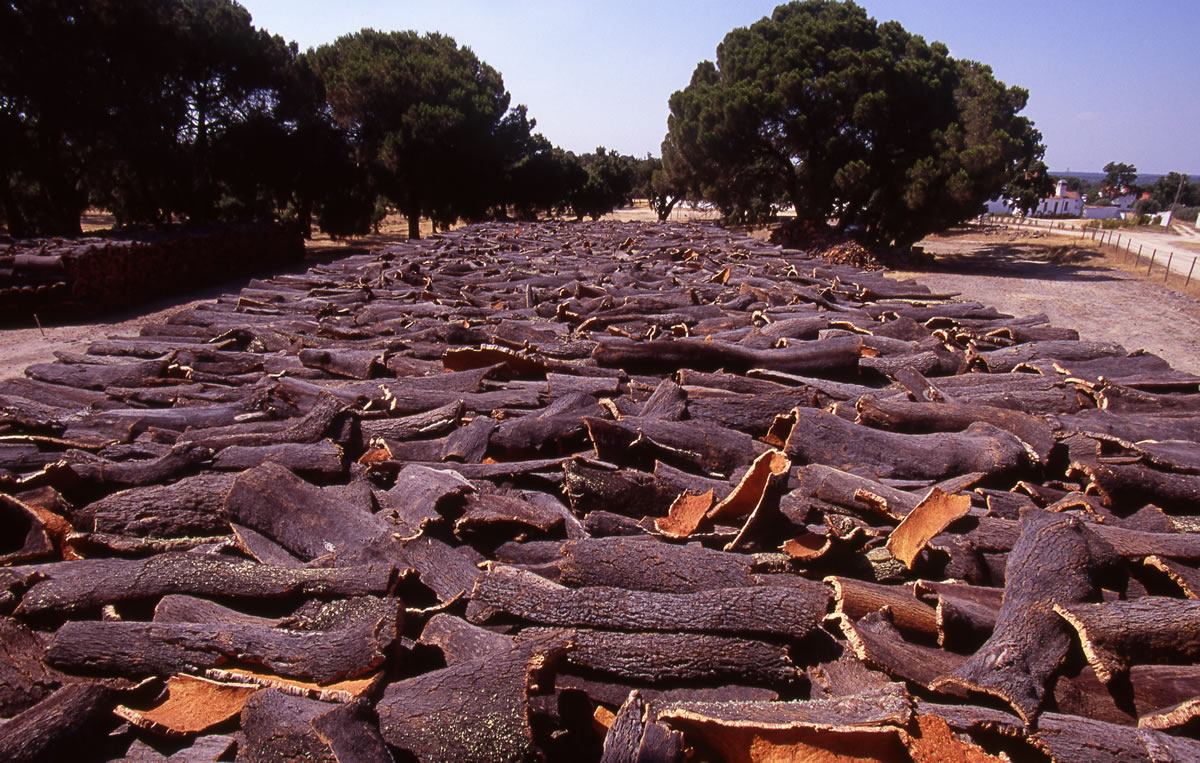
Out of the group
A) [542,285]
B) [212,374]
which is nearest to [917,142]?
[542,285]

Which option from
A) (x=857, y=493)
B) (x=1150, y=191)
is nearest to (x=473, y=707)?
(x=857, y=493)

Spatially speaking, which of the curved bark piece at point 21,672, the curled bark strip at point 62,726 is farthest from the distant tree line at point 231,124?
the curled bark strip at point 62,726

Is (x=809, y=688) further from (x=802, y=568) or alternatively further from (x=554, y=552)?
(x=554, y=552)

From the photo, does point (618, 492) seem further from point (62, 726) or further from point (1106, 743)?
point (62, 726)

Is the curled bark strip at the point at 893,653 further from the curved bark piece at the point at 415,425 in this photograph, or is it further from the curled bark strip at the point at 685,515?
the curved bark piece at the point at 415,425

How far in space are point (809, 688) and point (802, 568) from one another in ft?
1.61

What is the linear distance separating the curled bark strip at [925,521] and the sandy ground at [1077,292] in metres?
10.9

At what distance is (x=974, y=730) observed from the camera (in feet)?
5.00

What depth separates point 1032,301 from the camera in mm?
16438

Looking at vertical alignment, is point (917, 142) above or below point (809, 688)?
above

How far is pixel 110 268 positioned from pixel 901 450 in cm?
1549

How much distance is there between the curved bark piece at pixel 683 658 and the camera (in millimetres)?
1734

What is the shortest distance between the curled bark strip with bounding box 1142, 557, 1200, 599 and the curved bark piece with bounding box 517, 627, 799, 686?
1.35 metres

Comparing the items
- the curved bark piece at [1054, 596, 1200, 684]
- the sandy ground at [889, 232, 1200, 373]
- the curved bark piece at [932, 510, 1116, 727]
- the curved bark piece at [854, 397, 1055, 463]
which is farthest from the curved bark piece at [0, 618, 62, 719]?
the sandy ground at [889, 232, 1200, 373]
